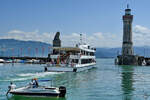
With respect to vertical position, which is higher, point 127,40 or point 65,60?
point 127,40

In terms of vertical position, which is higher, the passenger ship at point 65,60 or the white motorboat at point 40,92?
the passenger ship at point 65,60

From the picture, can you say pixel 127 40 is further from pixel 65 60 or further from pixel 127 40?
pixel 65 60

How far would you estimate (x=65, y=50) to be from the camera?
61.4 metres

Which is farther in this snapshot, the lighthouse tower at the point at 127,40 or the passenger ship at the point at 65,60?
the lighthouse tower at the point at 127,40

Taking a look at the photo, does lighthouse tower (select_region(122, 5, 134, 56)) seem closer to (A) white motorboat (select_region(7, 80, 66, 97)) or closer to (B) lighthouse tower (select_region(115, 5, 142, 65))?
(B) lighthouse tower (select_region(115, 5, 142, 65))

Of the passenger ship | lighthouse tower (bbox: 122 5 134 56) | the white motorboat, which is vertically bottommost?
the white motorboat

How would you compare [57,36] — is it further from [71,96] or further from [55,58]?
[71,96]

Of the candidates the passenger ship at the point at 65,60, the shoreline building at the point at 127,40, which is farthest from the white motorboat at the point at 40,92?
the shoreline building at the point at 127,40

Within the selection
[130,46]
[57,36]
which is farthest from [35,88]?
[57,36]

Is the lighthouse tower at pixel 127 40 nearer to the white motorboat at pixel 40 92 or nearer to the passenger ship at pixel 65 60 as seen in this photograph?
the passenger ship at pixel 65 60

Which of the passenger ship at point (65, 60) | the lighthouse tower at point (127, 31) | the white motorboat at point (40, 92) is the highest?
the lighthouse tower at point (127, 31)

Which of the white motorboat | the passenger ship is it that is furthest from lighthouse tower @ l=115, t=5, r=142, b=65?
the white motorboat

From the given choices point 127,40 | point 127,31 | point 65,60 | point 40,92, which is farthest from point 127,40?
point 40,92

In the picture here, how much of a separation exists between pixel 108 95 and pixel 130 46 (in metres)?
99.6
